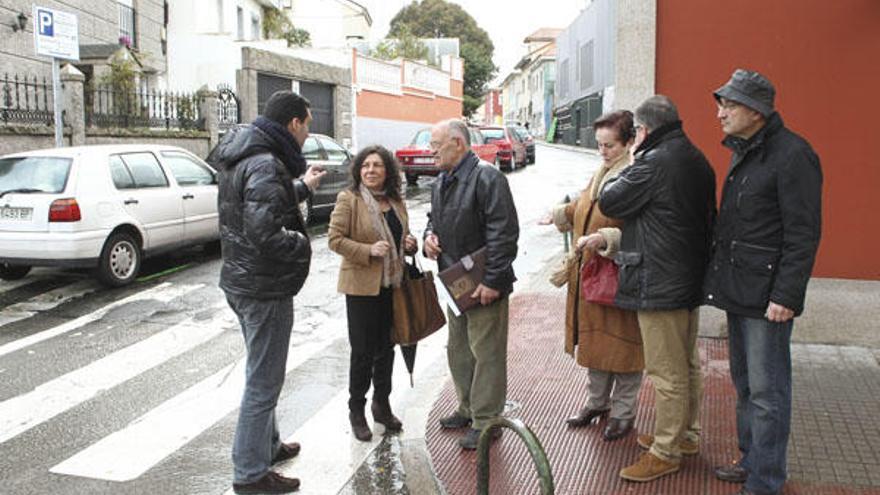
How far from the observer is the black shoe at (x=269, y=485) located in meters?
4.36

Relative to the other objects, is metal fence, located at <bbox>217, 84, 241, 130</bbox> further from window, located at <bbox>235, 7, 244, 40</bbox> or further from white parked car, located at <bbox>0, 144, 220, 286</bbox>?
window, located at <bbox>235, 7, 244, 40</bbox>

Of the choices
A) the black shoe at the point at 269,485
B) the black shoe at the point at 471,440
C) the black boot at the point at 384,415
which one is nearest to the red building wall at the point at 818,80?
the black shoe at the point at 471,440

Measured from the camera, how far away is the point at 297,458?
495 cm

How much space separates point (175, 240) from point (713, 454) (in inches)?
312

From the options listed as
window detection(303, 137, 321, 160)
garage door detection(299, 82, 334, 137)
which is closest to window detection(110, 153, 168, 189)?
window detection(303, 137, 321, 160)

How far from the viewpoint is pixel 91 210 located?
9320mm

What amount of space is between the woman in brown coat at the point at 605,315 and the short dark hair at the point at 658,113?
14.6 inches

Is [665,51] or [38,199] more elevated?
[665,51]

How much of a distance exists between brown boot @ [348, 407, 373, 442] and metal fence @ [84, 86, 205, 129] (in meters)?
12.4

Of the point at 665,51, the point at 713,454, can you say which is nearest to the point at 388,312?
the point at 713,454

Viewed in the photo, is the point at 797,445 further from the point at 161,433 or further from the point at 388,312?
the point at 161,433

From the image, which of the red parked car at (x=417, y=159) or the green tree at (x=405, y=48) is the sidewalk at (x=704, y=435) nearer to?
the red parked car at (x=417, y=159)

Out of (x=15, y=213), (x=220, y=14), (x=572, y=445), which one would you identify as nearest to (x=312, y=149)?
(x=15, y=213)

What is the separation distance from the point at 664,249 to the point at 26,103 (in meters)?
13.4
